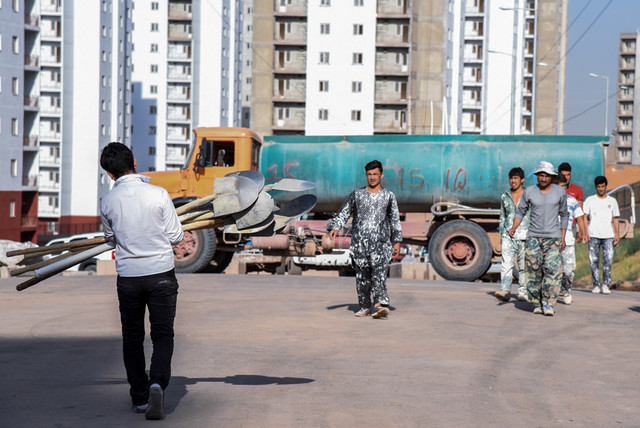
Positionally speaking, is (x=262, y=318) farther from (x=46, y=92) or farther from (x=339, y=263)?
(x=46, y=92)

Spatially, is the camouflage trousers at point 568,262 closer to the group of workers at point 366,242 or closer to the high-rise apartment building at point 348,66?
the group of workers at point 366,242

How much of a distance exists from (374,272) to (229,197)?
15.0ft

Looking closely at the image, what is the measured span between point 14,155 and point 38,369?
6298 centimetres

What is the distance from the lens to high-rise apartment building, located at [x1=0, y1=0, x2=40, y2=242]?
2564 inches

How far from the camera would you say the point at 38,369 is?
7523 millimetres

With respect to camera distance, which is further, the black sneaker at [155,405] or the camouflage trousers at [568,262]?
the camouflage trousers at [568,262]

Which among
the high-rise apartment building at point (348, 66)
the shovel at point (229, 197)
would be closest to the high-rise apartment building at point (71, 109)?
the high-rise apartment building at point (348, 66)

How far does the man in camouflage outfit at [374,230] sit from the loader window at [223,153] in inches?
311

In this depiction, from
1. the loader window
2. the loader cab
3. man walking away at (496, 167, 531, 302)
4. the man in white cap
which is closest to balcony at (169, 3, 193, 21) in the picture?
the loader cab

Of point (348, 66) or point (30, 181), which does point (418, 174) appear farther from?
point (348, 66)

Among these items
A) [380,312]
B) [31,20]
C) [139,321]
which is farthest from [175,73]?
[139,321]

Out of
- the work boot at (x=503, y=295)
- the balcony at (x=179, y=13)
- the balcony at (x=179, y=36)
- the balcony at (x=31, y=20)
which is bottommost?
the work boot at (x=503, y=295)

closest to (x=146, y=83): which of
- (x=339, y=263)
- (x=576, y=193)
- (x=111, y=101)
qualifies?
(x=111, y=101)

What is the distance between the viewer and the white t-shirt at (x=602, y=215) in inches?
597
